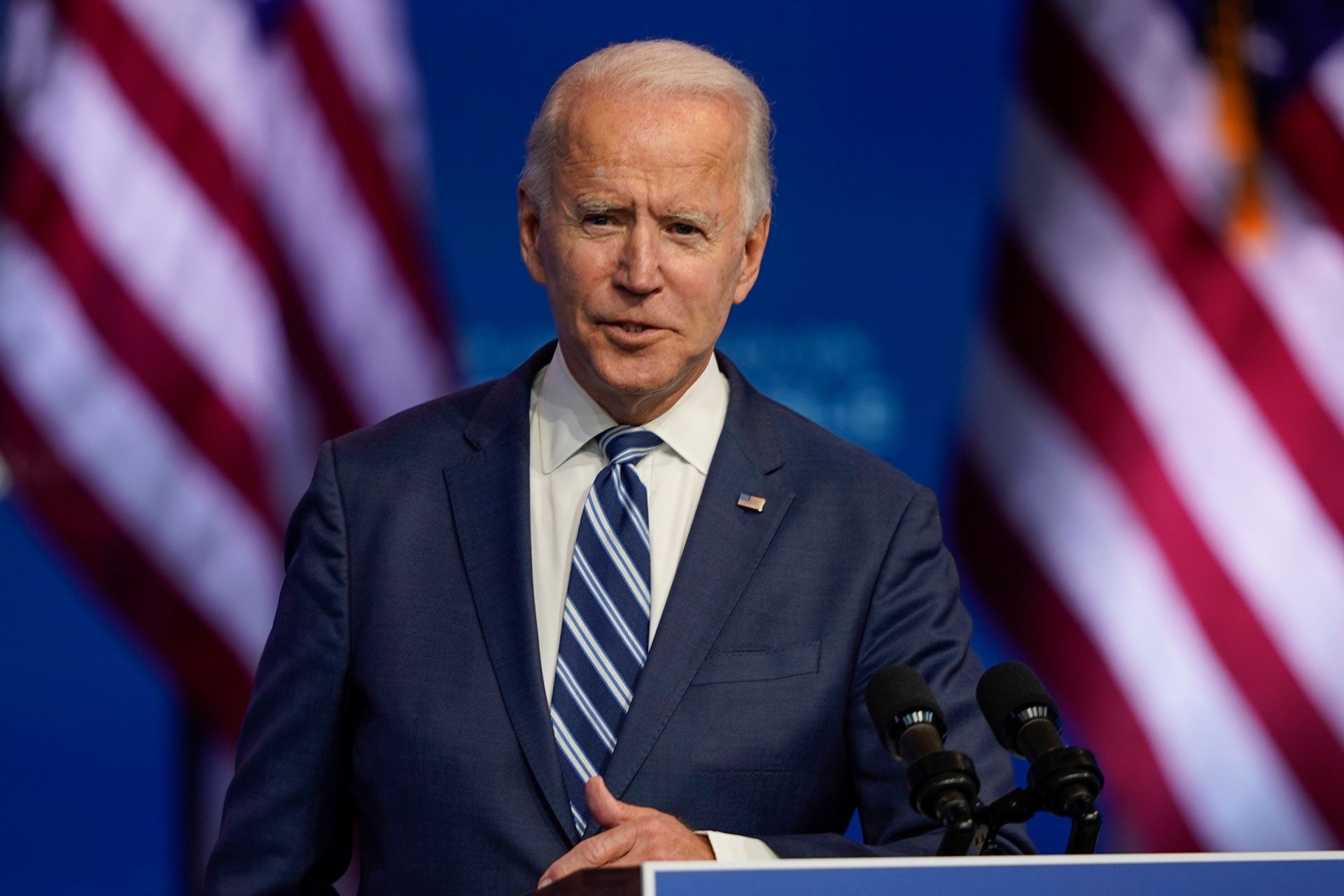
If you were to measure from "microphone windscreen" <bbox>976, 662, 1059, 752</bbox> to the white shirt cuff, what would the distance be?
0.25m

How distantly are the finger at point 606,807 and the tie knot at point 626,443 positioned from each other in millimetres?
510

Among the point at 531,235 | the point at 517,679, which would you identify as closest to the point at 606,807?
the point at 517,679

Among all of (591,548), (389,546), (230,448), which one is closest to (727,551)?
(591,548)

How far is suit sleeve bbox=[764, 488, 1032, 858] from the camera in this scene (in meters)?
1.68

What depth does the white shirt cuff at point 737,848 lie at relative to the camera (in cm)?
141

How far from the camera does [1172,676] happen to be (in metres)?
3.59

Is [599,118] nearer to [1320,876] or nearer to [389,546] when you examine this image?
[389,546]

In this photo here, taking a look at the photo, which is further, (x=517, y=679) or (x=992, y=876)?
(x=517, y=679)

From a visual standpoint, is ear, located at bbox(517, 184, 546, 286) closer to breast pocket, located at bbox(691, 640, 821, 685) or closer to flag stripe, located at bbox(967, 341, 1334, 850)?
breast pocket, located at bbox(691, 640, 821, 685)

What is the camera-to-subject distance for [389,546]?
1784 millimetres

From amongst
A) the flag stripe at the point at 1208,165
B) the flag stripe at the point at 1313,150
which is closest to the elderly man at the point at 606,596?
the flag stripe at the point at 1208,165

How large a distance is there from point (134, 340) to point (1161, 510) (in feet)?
8.01

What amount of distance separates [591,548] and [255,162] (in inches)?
84.9

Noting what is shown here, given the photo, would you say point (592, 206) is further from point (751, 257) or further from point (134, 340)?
point (134, 340)
